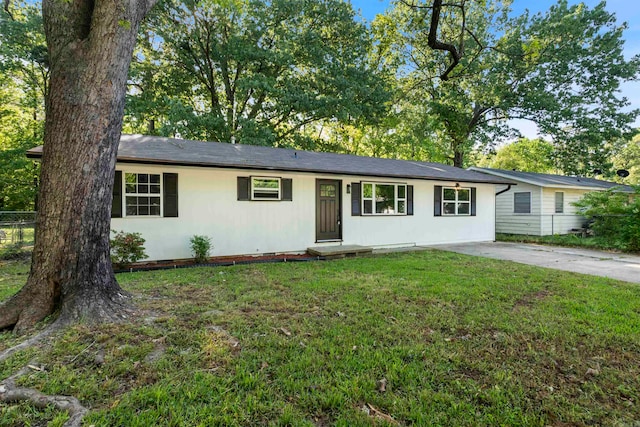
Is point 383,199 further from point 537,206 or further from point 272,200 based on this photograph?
point 537,206

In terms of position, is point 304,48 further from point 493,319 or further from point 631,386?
point 631,386

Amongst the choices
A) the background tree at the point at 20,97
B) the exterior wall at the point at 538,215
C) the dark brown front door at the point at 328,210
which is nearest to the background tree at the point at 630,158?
the exterior wall at the point at 538,215

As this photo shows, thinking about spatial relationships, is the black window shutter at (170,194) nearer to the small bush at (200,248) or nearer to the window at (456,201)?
the small bush at (200,248)

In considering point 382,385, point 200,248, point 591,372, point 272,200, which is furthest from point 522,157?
point 382,385

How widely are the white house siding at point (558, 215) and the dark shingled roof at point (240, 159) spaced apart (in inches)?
183

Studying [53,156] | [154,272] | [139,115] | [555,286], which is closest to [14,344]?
[53,156]

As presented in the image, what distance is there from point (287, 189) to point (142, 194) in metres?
3.57

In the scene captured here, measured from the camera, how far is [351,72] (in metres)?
15.3

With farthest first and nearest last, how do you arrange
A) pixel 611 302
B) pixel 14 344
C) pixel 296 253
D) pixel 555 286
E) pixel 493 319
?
1. pixel 296 253
2. pixel 555 286
3. pixel 611 302
4. pixel 493 319
5. pixel 14 344

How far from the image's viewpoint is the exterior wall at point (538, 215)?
13.8 metres

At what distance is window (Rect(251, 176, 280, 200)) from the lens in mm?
8366

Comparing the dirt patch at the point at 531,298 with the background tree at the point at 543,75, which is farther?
the background tree at the point at 543,75

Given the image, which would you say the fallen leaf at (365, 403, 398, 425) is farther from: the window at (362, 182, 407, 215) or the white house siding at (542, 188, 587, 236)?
the white house siding at (542, 188, 587, 236)

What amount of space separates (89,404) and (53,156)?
2.61 m
